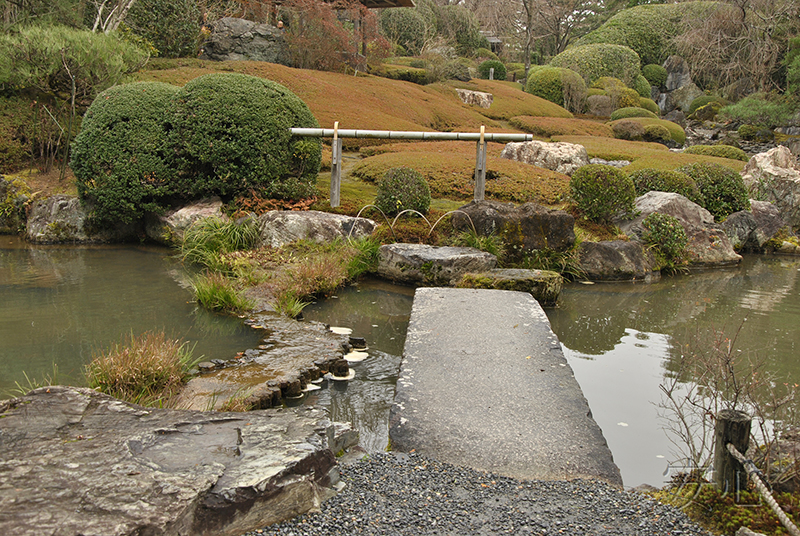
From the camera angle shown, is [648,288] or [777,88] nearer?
[648,288]

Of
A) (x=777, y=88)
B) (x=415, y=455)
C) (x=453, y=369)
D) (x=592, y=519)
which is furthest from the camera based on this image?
(x=777, y=88)

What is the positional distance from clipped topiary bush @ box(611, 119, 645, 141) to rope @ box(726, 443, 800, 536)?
22693 mm

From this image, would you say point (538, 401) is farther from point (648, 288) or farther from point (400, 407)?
point (648, 288)

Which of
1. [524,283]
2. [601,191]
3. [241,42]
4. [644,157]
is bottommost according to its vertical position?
[524,283]

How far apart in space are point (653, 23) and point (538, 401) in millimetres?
38534

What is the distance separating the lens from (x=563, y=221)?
860 centimetres

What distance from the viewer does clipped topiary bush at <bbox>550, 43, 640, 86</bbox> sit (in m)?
32.2

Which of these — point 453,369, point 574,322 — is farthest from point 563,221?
point 453,369

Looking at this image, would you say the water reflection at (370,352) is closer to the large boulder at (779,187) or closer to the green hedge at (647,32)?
the large boulder at (779,187)

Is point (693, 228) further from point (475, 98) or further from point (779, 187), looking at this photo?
point (475, 98)

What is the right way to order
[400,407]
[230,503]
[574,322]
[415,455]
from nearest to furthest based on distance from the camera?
[230,503], [415,455], [400,407], [574,322]

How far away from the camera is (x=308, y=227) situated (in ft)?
28.8

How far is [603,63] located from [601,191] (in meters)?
26.0

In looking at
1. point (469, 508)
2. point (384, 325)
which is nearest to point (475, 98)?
point (384, 325)
